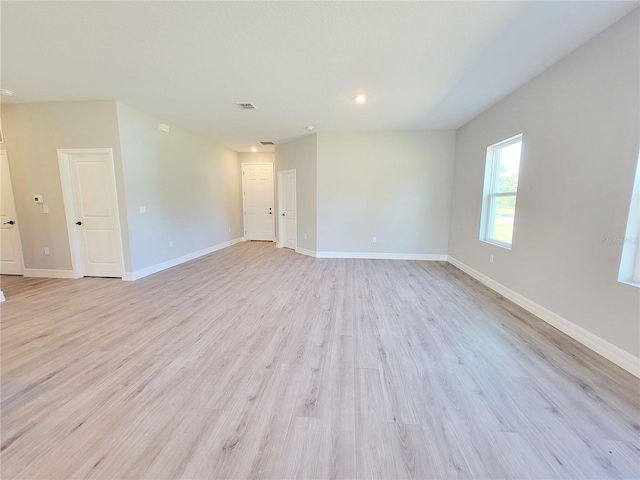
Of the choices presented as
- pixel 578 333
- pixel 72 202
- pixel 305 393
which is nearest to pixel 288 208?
pixel 72 202

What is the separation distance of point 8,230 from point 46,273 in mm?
936

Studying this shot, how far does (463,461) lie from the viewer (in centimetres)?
120

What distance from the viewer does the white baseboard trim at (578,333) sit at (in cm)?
186

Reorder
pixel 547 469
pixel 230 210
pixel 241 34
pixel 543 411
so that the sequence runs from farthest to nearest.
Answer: pixel 230 210 < pixel 241 34 < pixel 543 411 < pixel 547 469

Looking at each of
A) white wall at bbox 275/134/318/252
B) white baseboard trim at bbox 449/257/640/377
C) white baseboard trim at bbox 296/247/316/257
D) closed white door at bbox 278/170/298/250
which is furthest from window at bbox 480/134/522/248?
closed white door at bbox 278/170/298/250

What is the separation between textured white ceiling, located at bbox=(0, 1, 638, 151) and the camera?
1.89 m

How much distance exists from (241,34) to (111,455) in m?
3.05

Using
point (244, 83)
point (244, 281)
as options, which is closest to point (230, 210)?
point (244, 281)

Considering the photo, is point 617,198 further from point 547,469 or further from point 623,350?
point 547,469

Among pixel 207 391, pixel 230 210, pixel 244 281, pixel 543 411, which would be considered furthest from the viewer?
pixel 230 210

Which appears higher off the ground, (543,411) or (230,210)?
(230,210)

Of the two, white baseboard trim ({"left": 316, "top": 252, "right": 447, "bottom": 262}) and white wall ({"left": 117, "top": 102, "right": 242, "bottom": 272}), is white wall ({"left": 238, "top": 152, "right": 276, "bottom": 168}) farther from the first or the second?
white baseboard trim ({"left": 316, "top": 252, "right": 447, "bottom": 262})

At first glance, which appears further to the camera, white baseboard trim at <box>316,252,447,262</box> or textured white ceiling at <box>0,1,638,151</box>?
white baseboard trim at <box>316,252,447,262</box>

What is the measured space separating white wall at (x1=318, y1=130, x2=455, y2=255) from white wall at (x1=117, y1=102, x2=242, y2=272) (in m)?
2.76
